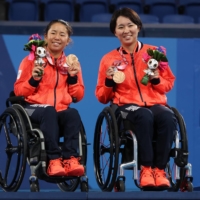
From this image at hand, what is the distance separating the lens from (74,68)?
441 cm

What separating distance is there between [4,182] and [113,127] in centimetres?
78

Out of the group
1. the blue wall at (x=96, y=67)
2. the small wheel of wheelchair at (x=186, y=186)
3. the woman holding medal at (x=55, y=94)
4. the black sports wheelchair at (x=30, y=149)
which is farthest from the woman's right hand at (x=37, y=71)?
the blue wall at (x=96, y=67)

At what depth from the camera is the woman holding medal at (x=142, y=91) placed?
4.15 m

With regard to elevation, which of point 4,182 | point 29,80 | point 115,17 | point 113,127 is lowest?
point 4,182

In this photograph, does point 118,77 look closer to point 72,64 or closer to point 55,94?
point 72,64

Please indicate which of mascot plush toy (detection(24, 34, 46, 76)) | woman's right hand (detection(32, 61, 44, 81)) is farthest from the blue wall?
woman's right hand (detection(32, 61, 44, 81))

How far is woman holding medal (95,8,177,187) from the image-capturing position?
13.6 feet

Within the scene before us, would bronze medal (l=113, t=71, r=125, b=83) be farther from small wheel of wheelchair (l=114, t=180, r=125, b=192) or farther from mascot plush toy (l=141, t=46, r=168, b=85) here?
small wheel of wheelchair (l=114, t=180, r=125, b=192)

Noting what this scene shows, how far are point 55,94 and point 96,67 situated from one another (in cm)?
118

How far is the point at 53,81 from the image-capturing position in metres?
4.49

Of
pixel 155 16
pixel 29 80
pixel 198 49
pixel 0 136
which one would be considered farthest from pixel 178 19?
pixel 29 80

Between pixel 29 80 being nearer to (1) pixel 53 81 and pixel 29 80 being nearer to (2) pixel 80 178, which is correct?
(1) pixel 53 81

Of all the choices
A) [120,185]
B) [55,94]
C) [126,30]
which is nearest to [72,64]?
[55,94]

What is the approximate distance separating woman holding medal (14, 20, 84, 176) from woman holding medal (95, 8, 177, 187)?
0.21m
